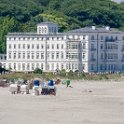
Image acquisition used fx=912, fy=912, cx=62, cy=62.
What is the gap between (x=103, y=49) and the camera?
112875mm

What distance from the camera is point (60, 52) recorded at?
11050 centimetres

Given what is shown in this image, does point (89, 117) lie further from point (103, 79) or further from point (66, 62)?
point (66, 62)

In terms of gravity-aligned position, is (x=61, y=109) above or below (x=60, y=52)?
below

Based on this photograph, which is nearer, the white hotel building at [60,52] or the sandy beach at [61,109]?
the sandy beach at [61,109]

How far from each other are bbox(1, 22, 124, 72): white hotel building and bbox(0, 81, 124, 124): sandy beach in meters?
56.7

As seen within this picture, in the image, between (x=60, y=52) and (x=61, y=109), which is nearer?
(x=61, y=109)

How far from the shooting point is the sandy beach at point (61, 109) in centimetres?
3625

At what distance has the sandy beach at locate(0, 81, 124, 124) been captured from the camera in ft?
119

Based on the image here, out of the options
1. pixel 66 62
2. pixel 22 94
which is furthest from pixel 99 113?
pixel 66 62

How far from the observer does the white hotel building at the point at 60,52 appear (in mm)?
109938

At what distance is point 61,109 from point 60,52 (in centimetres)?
6936

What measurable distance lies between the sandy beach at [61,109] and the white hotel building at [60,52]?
56.7m

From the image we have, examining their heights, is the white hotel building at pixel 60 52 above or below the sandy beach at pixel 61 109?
above

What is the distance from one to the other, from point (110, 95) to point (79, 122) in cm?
1944
